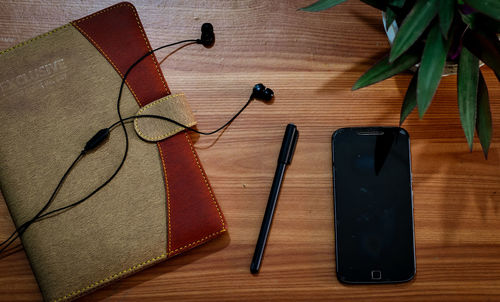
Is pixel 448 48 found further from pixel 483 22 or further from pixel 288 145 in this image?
pixel 288 145

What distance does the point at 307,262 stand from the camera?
26.2 inches

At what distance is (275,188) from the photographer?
67 cm

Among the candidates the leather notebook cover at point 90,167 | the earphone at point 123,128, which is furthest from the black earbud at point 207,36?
the leather notebook cover at point 90,167

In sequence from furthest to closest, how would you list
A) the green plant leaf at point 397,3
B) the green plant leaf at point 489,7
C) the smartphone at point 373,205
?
1. the smartphone at point 373,205
2. the green plant leaf at point 397,3
3. the green plant leaf at point 489,7

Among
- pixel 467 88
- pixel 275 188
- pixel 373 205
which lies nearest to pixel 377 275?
pixel 373 205

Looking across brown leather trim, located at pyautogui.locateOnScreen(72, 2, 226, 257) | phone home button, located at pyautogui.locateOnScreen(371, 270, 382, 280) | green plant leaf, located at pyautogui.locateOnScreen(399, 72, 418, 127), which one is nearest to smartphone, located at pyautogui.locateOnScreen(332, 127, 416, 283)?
phone home button, located at pyautogui.locateOnScreen(371, 270, 382, 280)

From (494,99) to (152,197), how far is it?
0.62 meters

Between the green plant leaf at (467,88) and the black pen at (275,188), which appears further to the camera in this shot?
the black pen at (275,188)

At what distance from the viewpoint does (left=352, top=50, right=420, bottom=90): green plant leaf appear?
0.56 metres

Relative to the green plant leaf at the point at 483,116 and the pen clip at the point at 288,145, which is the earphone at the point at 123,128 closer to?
the pen clip at the point at 288,145

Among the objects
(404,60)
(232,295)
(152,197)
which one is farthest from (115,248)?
(404,60)

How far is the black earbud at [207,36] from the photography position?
27.6 inches

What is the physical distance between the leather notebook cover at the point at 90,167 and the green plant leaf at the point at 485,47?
1.45 ft

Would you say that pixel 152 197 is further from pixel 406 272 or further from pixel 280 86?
pixel 406 272
